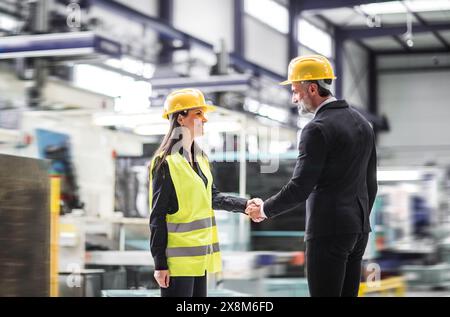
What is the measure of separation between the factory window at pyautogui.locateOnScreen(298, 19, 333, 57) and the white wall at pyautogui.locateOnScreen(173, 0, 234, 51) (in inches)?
139

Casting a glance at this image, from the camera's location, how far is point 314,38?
21.0m

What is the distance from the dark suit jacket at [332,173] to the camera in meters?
3.46

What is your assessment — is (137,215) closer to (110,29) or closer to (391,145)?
(110,29)

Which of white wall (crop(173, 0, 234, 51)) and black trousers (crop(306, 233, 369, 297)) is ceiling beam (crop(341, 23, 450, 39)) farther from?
black trousers (crop(306, 233, 369, 297))

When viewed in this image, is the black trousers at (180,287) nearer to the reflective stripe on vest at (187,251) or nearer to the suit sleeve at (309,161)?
the reflective stripe on vest at (187,251)

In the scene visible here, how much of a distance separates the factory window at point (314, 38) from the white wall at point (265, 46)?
29.5 inches

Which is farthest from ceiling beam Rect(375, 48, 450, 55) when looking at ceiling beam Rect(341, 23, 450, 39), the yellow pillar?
the yellow pillar

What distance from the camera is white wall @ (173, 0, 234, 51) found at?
14805 mm

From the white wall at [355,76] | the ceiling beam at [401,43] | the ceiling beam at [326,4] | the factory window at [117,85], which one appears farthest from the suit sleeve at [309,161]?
the ceiling beam at [401,43]

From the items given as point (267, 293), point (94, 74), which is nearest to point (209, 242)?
point (267, 293)

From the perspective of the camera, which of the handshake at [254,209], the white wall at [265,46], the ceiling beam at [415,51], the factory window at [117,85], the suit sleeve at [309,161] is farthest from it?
the ceiling beam at [415,51]

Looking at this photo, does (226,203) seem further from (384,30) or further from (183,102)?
(384,30)

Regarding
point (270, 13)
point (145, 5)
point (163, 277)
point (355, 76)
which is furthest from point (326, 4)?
point (163, 277)

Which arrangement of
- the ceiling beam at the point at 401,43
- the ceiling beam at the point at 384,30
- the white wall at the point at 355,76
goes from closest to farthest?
the ceiling beam at the point at 384,30 → the white wall at the point at 355,76 → the ceiling beam at the point at 401,43
